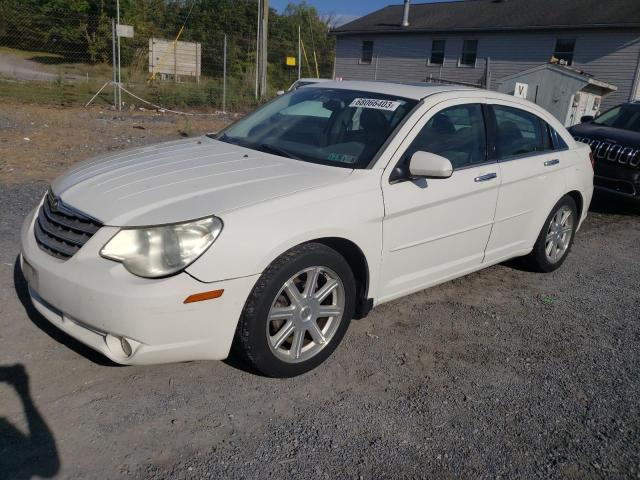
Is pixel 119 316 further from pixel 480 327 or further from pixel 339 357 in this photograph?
pixel 480 327

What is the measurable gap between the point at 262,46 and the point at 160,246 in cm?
1603

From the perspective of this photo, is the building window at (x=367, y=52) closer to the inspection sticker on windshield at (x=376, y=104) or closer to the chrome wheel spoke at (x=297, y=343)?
the inspection sticker on windshield at (x=376, y=104)

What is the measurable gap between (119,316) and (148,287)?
0.20 metres

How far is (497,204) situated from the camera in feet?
14.0

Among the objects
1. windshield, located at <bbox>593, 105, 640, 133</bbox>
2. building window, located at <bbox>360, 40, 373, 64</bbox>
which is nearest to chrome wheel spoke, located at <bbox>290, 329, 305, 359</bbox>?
windshield, located at <bbox>593, 105, 640, 133</bbox>

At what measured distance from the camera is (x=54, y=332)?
3.47 m

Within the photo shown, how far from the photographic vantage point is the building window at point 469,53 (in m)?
28.5

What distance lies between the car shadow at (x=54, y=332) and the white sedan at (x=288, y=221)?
0.38m

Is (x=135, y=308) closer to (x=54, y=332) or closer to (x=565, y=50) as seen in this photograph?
(x=54, y=332)

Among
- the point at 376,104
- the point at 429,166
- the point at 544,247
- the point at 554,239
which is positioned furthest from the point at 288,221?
the point at 554,239

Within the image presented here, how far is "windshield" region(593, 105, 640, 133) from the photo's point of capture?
345 inches

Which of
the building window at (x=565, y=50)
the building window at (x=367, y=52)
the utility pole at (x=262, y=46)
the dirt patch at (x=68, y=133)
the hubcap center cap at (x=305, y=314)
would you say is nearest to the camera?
the hubcap center cap at (x=305, y=314)

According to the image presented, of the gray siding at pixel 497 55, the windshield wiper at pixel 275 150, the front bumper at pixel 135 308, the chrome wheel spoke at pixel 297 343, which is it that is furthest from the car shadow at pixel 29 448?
the gray siding at pixel 497 55

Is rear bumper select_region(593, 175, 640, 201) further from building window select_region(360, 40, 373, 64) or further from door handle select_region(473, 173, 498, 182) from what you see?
building window select_region(360, 40, 373, 64)
